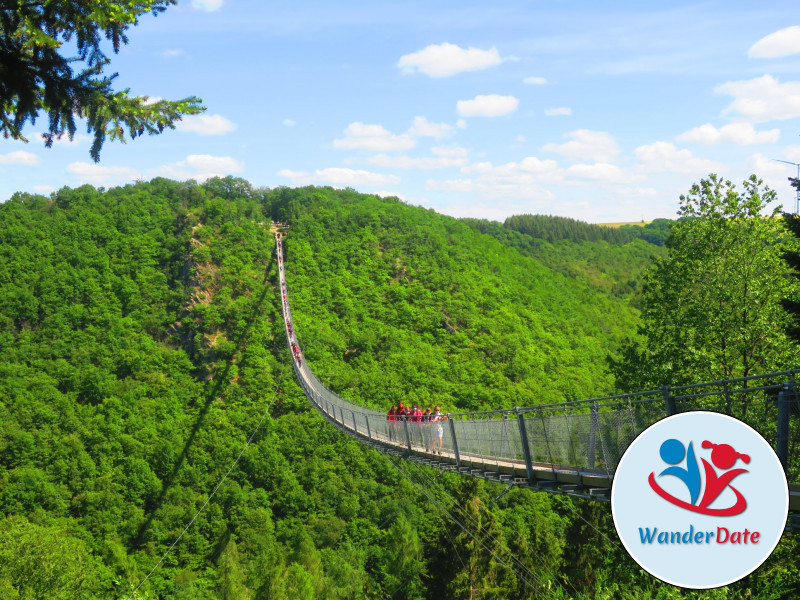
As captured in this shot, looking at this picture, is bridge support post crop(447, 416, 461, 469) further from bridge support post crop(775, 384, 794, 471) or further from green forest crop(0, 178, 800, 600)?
green forest crop(0, 178, 800, 600)

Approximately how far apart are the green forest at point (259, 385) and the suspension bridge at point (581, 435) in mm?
6605

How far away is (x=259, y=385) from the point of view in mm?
50438

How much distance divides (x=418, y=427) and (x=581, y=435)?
5.55 meters

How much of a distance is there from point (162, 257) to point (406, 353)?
23.3m

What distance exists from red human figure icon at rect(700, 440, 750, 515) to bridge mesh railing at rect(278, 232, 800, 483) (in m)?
0.28

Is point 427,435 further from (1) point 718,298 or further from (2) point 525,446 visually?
(1) point 718,298

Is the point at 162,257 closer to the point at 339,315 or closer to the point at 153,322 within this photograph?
the point at 153,322

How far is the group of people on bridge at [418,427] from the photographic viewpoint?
1111 cm

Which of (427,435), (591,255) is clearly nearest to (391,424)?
(427,435)

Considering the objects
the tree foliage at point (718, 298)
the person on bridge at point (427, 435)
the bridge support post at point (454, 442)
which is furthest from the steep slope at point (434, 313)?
the bridge support post at point (454, 442)

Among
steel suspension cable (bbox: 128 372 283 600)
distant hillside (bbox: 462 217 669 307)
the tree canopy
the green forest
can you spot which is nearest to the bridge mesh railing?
the tree canopy

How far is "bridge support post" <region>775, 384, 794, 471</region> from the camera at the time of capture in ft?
14.1

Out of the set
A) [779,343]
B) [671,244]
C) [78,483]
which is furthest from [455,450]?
[78,483]

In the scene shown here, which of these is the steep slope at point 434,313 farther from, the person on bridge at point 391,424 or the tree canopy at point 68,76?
the tree canopy at point 68,76
